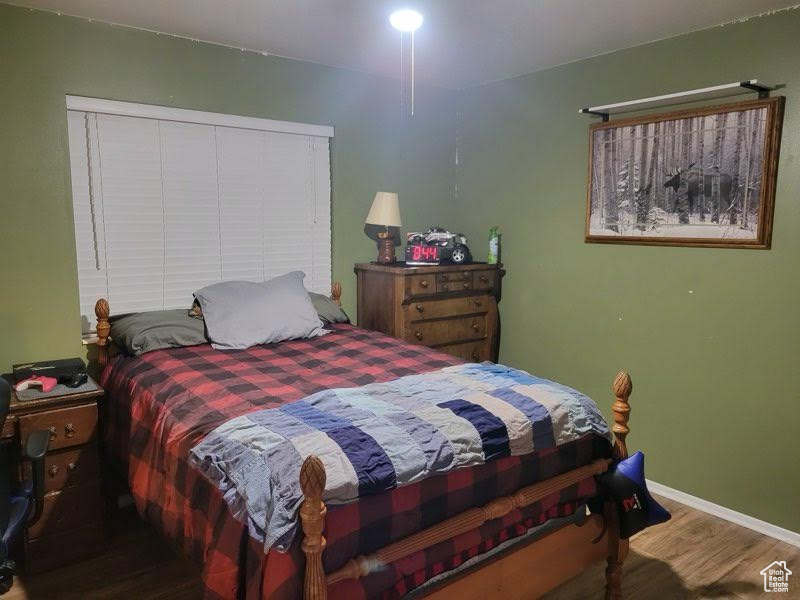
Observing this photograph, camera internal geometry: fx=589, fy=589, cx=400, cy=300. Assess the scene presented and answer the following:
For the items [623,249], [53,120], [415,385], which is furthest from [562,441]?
[53,120]

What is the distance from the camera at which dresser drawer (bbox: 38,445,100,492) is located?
2408mm

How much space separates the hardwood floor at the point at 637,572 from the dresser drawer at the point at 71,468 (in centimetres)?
35

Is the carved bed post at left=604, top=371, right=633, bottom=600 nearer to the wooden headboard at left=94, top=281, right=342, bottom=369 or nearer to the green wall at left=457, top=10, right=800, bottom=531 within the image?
the green wall at left=457, top=10, right=800, bottom=531

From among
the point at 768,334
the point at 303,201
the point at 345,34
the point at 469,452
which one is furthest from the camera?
the point at 303,201

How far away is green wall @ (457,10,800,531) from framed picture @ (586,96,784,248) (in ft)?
0.22

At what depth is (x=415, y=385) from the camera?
219cm

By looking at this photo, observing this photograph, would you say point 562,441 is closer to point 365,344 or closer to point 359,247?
point 365,344

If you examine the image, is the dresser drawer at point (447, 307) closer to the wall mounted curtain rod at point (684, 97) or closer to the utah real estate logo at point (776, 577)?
the wall mounted curtain rod at point (684, 97)

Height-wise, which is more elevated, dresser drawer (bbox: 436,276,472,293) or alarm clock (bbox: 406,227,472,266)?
alarm clock (bbox: 406,227,472,266)

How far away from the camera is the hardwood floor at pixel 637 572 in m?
2.29

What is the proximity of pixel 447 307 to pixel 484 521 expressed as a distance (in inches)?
78.6

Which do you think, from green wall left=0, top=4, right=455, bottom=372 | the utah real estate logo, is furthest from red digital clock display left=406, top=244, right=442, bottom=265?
the utah real estate logo

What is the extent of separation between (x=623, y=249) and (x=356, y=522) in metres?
2.36

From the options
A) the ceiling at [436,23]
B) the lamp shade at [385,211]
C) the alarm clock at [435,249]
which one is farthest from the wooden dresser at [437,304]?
the ceiling at [436,23]
